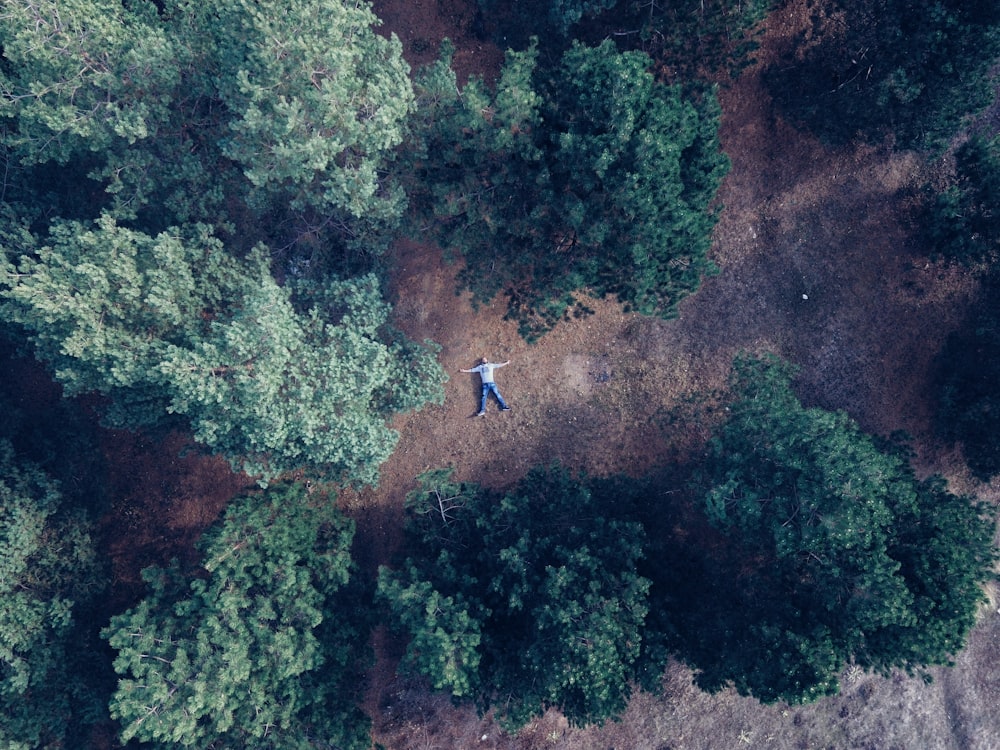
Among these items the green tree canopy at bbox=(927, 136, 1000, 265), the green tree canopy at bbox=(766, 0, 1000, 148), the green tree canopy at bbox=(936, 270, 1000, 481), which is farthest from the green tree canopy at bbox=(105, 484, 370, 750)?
the green tree canopy at bbox=(927, 136, 1000, 265)

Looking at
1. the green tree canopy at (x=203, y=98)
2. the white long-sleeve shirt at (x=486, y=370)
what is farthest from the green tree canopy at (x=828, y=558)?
the green tree canopy at (x=203, y=98)

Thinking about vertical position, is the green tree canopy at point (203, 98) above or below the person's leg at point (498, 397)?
above

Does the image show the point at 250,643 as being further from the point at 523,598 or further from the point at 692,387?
the point at 692,387

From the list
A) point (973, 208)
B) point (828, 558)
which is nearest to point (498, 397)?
point (828, 558)

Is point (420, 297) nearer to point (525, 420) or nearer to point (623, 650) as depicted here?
point (525, 420)

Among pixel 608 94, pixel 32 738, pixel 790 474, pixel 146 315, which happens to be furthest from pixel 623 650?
pixel 32 738

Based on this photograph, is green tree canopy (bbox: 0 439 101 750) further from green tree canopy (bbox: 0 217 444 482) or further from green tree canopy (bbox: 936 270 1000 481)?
green tree canopy (bbox: 936 270 1000 481)

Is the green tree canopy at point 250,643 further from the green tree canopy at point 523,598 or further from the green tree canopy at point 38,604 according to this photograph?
the green tree canopy at point 523,598
